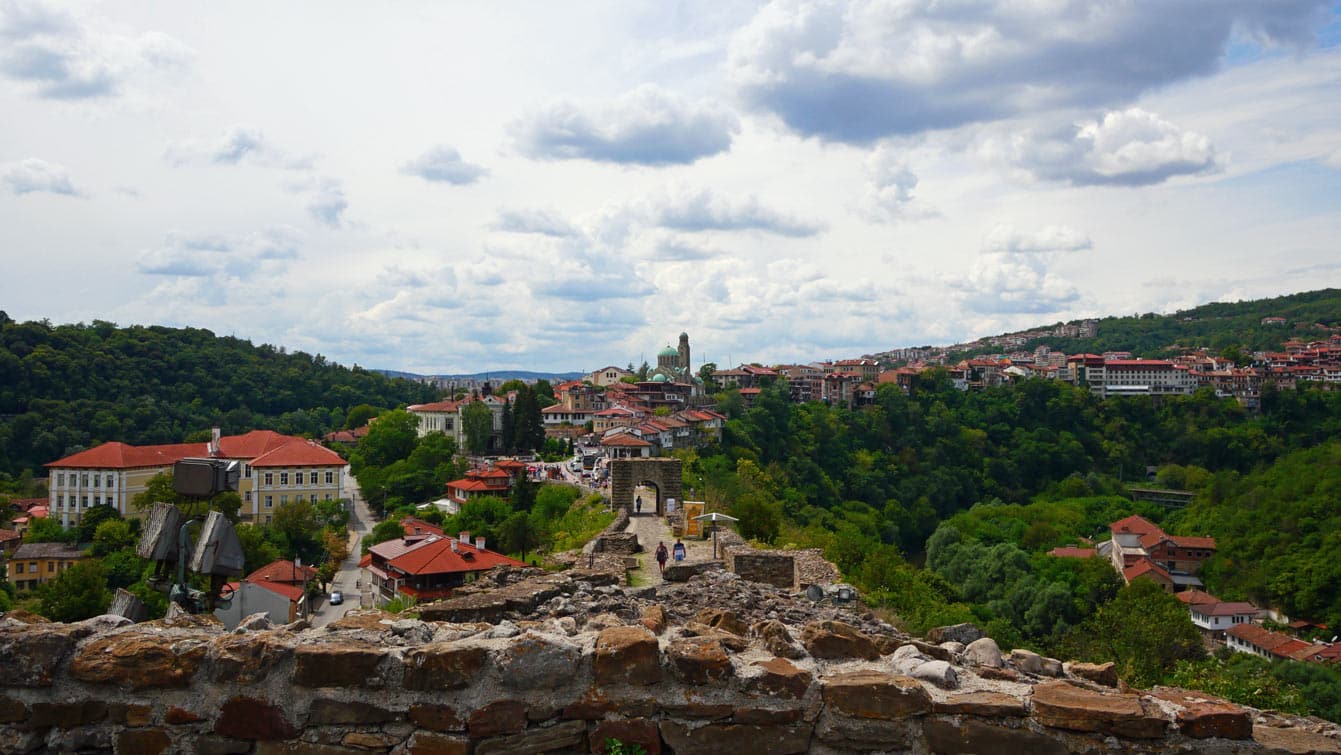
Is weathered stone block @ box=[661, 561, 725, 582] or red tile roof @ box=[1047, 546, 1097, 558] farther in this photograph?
red tile roof @ box=[1047, 546, 1097, 558]

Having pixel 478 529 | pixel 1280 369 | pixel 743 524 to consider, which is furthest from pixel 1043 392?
pixel 743 524

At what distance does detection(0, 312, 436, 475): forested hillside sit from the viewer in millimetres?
66750

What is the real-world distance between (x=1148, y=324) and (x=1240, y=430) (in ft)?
293

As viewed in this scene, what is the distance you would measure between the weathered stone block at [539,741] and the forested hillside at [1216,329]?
434 feet

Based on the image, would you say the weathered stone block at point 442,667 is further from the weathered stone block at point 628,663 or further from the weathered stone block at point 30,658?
the weathered stone block at point 30,658

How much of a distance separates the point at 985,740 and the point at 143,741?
3171 millimetres

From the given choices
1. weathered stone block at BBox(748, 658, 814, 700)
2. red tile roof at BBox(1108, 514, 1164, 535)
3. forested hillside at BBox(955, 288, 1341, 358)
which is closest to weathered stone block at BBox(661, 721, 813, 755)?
weathered stone block at BBox(748, 658, 814, 700)

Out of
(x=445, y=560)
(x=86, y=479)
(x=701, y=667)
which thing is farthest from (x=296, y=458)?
(x=701, y=667)

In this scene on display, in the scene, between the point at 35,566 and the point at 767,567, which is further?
the point at 35,566

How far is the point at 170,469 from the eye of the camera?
167 ft

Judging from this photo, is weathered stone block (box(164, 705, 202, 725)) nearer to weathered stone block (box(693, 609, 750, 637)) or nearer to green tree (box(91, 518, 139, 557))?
weathered stone block (box(693, 609, 750, 637))

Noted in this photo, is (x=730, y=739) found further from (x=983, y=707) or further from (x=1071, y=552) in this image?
(x=1071, y=552)

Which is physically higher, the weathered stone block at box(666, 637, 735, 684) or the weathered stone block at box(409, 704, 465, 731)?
the weathered stone block at box(666, 637, 735, 684)

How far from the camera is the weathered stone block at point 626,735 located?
10.7 feet
